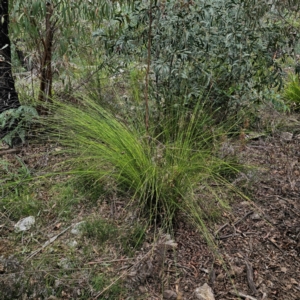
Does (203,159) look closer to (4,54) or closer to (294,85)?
(4,54)

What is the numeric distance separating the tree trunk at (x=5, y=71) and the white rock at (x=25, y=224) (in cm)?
107

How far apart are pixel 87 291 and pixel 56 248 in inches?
13.4

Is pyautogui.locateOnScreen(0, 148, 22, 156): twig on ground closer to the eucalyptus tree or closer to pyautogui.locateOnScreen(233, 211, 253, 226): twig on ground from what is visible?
the eucalyptus tree

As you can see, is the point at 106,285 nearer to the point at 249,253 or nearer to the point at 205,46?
the point at 249,253

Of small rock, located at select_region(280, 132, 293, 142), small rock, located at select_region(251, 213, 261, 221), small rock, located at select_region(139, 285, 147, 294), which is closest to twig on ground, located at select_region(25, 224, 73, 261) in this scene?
small rock, located at select_region(139, 285, 147, 294)

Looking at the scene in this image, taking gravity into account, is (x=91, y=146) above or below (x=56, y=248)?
above

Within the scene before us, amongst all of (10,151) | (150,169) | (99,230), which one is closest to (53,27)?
(10,151)

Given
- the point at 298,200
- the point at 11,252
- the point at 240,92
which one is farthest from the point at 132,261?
the point at 240,92

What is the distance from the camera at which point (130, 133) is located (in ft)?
6.56

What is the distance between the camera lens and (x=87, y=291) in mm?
1488

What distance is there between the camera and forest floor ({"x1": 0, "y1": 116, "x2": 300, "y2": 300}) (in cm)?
151

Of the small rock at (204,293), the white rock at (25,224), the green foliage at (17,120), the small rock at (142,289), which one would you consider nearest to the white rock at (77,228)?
the white rock at (25,224)

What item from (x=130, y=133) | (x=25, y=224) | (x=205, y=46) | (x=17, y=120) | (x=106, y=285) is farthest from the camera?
(x=17, y=120)

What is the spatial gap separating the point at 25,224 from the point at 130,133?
785 mm
